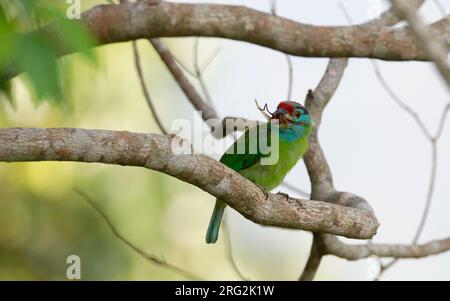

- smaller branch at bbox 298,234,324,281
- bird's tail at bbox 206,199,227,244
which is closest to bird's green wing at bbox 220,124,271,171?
bird's tail at bbox 206,199,227,244

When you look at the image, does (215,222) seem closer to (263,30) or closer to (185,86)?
(185,86)

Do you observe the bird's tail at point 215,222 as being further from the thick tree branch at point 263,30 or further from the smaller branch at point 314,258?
the thick tree branch at point 263,30

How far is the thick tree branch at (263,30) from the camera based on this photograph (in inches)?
141

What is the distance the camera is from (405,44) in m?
3.59

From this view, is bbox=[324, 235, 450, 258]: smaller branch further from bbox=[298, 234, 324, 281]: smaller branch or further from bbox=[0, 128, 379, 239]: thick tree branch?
bbox=[0, 128, 379, 239]: thick tree branch

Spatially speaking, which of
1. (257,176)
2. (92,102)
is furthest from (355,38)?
(92,102)

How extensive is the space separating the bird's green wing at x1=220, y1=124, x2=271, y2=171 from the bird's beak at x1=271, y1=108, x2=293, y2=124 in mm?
77

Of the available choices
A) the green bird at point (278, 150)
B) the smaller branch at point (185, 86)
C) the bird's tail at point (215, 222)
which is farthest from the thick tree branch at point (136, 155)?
the smaller branch at point (185, 86)

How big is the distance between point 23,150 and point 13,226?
418cm

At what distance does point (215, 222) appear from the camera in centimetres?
412

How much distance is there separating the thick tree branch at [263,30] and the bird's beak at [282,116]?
1.48ft

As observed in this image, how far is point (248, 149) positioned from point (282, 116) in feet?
0.80

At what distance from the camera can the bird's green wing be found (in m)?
4.02

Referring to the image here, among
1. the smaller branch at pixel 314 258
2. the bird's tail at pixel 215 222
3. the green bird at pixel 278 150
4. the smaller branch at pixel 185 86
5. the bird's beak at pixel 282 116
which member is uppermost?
the smaller branch at pixel 185 86
